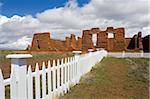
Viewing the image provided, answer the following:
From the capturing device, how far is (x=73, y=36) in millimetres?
54906

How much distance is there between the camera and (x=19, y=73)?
3906 mm

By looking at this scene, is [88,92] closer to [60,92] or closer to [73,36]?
[60,92]

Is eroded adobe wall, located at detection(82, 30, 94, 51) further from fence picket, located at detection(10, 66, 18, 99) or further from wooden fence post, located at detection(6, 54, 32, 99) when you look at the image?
fence picket, located at detection(10, 66, 18, 99)

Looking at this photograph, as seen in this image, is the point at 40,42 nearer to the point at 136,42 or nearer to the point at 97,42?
the point at 97,42

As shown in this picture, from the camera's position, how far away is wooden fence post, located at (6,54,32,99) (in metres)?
3.84

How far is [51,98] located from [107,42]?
141ft

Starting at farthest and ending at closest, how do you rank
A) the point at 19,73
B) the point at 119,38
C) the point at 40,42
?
the point at 40,42 → the point at 119,38 → the point at 19,73

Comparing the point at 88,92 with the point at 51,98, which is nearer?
the point at 51,98

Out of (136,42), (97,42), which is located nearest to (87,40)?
(97,42)

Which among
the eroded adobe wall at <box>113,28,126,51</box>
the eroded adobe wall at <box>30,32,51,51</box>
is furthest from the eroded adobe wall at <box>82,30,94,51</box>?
the eroded adobe wall at <box>30,32,51,51</box>

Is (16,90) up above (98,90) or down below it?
above

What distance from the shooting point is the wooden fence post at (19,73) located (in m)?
3.84

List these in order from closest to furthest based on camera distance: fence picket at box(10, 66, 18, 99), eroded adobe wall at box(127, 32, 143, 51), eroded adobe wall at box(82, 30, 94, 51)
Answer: fence picket at box(10, 66, 18, 99) → eroded adobe wall at box(127, 32, 143, 51) → eroded adobe wall at box(82, 30, 94, 51)

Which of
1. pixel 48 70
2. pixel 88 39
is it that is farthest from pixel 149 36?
pixel 48 70
